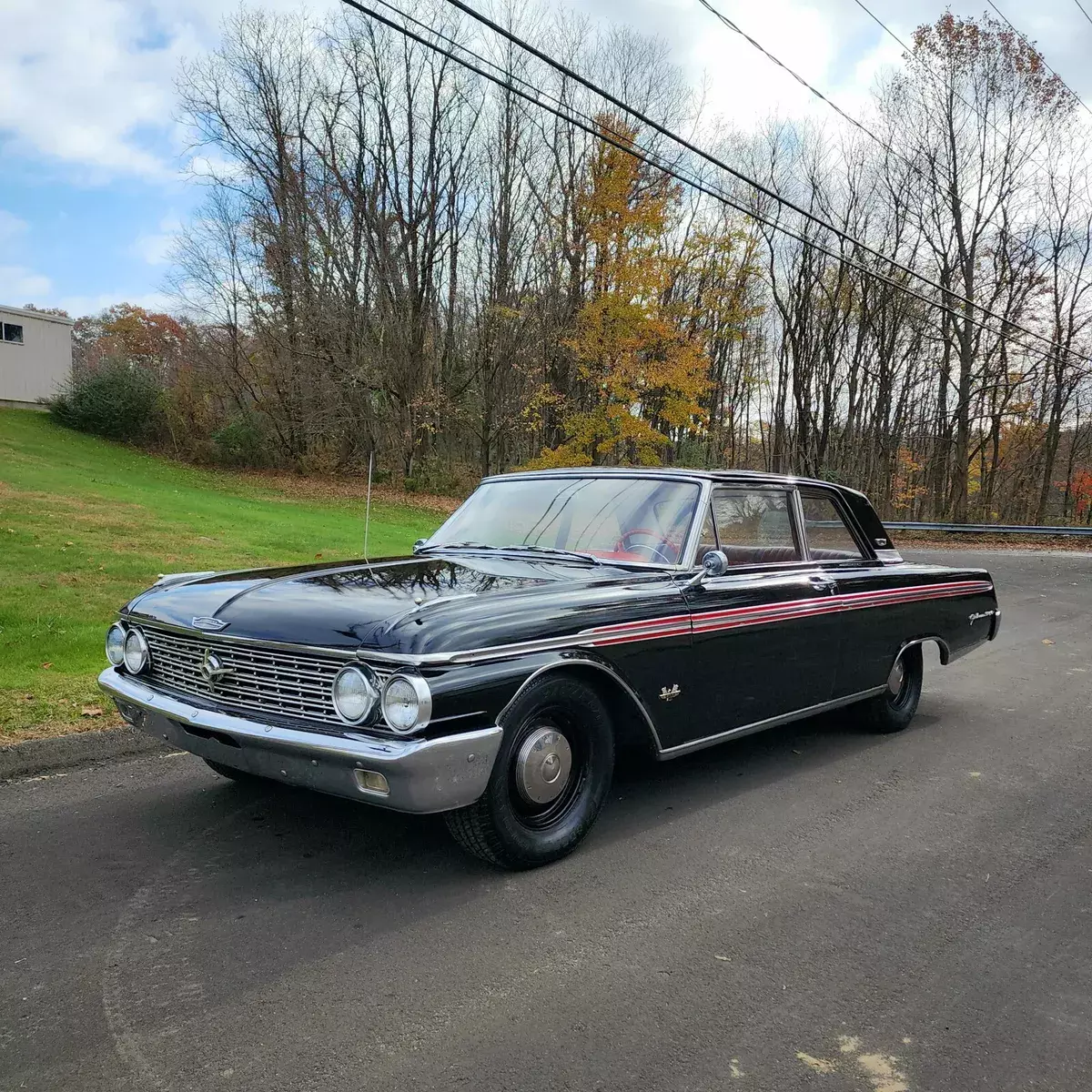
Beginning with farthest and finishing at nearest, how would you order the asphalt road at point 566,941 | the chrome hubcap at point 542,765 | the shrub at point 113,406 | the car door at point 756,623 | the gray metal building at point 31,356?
the gray metal building at point 31,356, the shrub at point 113,406, the car door at point 756,623, the chrome hubcap at point 542,765, the asphalt road at point 566,941

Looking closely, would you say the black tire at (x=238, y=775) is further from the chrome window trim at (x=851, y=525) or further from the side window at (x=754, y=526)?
the chrome window trim at (x=851, y=525)

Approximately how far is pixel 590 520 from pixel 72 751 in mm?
3058

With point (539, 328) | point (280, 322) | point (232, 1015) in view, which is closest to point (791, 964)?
point (232, 1015)

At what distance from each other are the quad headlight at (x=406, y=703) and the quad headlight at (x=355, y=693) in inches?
2.5

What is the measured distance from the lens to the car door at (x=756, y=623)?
415cm

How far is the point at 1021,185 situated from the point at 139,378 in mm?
Answer: 31488

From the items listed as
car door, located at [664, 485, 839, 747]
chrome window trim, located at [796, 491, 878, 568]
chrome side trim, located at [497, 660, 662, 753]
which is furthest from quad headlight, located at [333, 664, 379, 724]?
chrome window trim, located at [796, 491, 878, 568]

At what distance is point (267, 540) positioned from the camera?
13273mm

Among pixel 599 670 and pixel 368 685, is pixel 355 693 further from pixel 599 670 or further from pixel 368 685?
pixel 599 670

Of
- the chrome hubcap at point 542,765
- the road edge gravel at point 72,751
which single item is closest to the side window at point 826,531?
the chrome hubcap at point 542,765

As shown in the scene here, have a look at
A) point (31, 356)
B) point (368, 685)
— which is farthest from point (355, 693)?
point (31, 356)

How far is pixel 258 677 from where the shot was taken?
337cm

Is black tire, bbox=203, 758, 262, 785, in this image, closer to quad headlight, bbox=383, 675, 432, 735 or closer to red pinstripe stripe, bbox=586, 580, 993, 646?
quad headlight, bbox=383, 675, 432, 735

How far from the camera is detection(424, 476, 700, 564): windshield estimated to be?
4391 millimetres
